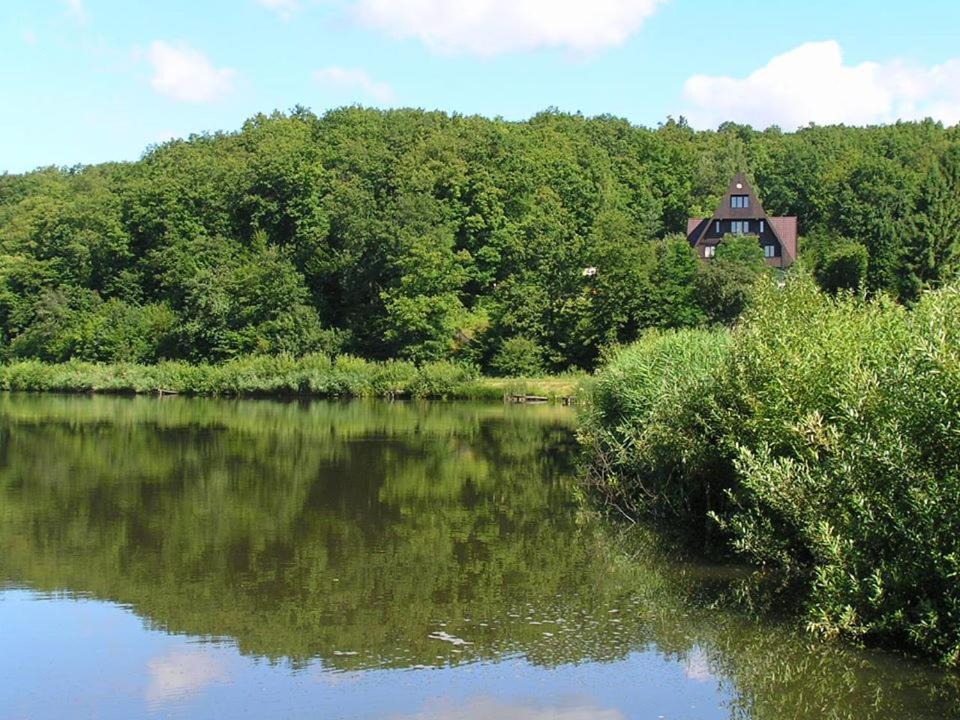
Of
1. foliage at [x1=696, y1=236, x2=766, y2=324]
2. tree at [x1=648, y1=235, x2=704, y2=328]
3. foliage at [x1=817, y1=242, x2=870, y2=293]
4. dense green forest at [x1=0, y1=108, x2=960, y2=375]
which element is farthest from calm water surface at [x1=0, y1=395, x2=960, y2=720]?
foliage at [x1=817, y1=242, x2=870, y2=293]

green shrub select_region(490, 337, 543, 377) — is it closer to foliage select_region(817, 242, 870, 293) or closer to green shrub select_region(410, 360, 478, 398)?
green shrub select_region(410, 360, 478, 398)

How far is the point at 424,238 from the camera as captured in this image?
7625 cm

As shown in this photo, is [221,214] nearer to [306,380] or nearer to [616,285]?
[306,380]

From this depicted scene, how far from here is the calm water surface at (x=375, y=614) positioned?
12.7 m

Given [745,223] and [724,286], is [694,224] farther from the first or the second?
[724,286]

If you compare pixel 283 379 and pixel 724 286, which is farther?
pixel 283 379

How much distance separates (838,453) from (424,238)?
6320 cm

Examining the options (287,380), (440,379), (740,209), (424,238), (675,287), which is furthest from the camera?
(740,209)

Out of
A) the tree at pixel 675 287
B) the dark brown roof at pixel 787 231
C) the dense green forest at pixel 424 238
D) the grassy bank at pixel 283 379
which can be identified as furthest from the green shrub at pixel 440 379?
the dark brown roof at pixel 787 231

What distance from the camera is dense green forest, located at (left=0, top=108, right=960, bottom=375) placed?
2744 inches

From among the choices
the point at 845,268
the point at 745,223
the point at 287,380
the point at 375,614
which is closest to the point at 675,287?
the point at 845,268

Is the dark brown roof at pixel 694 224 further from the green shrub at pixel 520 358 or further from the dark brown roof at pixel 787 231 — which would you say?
the green shrub at pixel 520 358

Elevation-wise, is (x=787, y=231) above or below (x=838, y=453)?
above

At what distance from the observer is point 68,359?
81500mm
